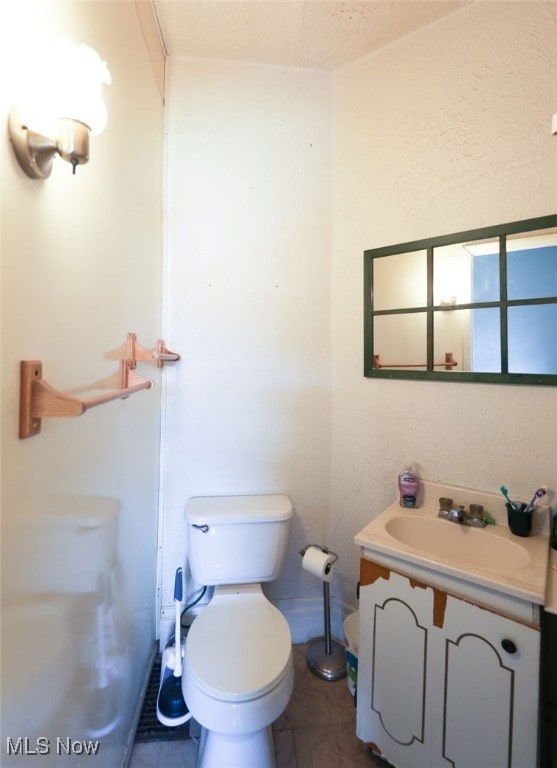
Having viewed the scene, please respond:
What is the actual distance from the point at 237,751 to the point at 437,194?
6.62 feet

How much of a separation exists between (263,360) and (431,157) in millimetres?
1083

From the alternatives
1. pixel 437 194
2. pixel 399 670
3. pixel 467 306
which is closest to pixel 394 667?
pixel 399 670

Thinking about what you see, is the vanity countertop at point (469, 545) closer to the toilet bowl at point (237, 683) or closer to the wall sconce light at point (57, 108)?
the toilet bowl at point (237, 683)

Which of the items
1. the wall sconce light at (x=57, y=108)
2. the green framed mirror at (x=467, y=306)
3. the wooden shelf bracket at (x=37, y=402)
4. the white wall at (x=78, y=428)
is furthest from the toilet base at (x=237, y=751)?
the wall sconce light at (x=57, y=108)

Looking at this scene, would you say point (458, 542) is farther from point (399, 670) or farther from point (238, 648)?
point (238, 648)

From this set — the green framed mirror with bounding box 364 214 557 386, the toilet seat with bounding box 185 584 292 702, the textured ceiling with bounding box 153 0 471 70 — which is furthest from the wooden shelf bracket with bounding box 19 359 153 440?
the textured ceiling with bounding box 153 0 471 70

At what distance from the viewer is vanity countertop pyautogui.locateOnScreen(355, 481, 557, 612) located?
0.86 metres

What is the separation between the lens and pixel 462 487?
1.28 meters

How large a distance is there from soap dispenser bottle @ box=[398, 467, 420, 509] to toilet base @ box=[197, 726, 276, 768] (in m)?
0.86

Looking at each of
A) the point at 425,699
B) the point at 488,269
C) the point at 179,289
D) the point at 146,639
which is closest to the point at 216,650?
the point at 146,639

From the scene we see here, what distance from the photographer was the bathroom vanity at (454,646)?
2.69 feet

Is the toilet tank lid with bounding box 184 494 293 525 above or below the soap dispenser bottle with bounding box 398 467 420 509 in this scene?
below

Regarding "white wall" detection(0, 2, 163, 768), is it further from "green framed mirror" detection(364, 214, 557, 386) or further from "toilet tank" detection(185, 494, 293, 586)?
"green framed mirror" detection(364, 214, 557, 386)

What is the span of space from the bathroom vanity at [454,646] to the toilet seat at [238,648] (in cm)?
30
